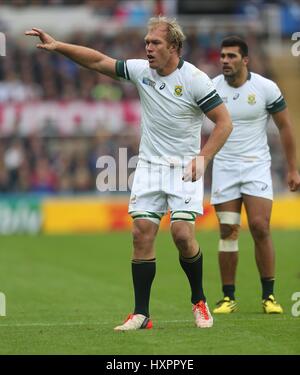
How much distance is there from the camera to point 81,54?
9.12 m

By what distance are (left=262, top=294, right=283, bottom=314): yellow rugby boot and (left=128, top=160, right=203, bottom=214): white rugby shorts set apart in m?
1.77

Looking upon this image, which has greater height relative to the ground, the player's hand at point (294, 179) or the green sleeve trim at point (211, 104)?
the green sleeve trim at point (211, 104)

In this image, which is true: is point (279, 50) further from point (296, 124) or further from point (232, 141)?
point (232, 141)

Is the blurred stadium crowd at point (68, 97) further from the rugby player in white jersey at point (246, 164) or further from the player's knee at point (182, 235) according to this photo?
the player's knee at point (182, 235)

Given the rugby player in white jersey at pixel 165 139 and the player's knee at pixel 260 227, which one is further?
the player's knee at pixel 260 227

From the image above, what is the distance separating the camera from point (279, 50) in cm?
3453

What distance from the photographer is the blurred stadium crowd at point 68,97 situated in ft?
84.9

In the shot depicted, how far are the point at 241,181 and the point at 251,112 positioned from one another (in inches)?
28.5

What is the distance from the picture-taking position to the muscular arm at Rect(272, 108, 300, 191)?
1080 centimetres

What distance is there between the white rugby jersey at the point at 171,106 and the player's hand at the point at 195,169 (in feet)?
1.31

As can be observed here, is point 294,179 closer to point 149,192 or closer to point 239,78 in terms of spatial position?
point 239,78

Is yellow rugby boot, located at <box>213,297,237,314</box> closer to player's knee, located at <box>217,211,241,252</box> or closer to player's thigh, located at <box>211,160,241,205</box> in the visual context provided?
player's knee, located at <box>217,211,241,252</box>

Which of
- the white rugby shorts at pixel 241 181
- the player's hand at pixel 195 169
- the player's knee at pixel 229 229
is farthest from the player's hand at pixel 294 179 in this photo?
the player's hand at pixel 195 169
